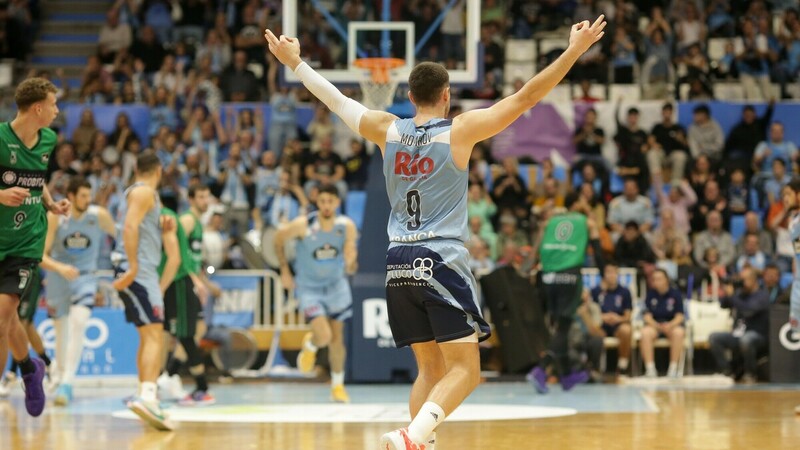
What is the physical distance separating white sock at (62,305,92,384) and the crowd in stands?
3298 mm

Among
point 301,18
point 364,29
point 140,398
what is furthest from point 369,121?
point 301,18

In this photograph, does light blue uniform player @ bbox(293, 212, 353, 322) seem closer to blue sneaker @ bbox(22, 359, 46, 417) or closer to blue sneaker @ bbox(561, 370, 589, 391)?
blue sneaker @ bbox(561, 370, 589, 391)

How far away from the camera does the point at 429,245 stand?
20.3ft

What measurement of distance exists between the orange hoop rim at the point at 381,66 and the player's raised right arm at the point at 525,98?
7412 mm

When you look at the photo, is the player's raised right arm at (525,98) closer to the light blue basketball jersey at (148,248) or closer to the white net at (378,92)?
the light blue basketball jersey at (148,248)

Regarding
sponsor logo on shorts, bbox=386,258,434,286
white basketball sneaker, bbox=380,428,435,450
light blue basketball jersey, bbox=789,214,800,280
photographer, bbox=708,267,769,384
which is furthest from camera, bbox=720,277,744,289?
white basketball sneaker, bbox=380,428,435,450

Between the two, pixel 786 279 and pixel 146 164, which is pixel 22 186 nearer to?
pixel 146 164

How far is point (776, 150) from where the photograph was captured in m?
18.2

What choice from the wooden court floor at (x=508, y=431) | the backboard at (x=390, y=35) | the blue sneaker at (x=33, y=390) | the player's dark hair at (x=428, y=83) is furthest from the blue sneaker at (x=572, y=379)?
the player's dark hair at (x=428, y=83)

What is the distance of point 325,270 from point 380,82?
2646 mm

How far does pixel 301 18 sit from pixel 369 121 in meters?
10.1

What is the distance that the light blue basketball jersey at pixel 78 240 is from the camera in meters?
12.5

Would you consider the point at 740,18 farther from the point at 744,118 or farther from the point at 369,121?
the point at 369,121

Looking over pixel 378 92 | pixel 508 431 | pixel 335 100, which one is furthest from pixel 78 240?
pixel 335 100
